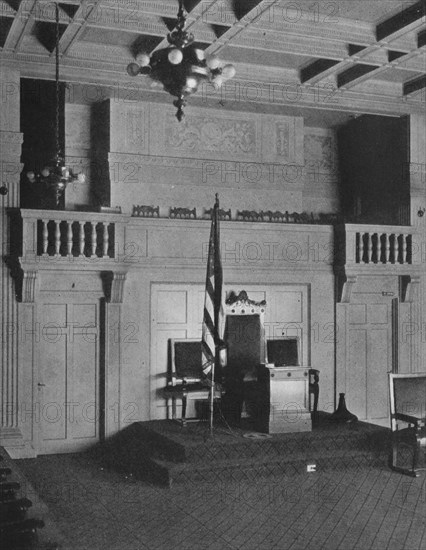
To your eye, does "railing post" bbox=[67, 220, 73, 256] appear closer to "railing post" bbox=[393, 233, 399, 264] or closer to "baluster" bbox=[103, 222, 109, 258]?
"baluster" bbox=[103, 222, 109, 258]

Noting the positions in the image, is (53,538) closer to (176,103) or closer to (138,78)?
(176,103)

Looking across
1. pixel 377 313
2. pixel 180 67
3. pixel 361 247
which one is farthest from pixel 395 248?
pixel 180 67

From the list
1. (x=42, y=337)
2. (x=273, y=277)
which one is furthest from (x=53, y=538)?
(x=273, y=277)

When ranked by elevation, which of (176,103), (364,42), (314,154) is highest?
(364,42)

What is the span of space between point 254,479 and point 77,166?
5621 mm

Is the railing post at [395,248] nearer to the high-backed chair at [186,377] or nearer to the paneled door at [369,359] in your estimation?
the paneled door at [369,359]

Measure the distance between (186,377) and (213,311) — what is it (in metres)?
1.50

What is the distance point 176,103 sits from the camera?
5.80 metres

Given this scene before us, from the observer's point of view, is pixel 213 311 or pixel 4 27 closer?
pixel 4 27

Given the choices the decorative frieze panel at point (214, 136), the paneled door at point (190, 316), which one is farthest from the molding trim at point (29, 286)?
the decorative frieze panel at point (214, 136)

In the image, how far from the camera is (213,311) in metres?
9.22

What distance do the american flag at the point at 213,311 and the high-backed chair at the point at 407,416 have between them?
2.25 meters

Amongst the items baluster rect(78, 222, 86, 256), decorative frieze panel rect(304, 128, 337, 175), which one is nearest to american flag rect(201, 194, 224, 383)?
baluster rect(78, 222, 86, 256)

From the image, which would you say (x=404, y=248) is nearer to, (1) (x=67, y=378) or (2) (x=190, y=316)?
(2) (x=190, y=316)
